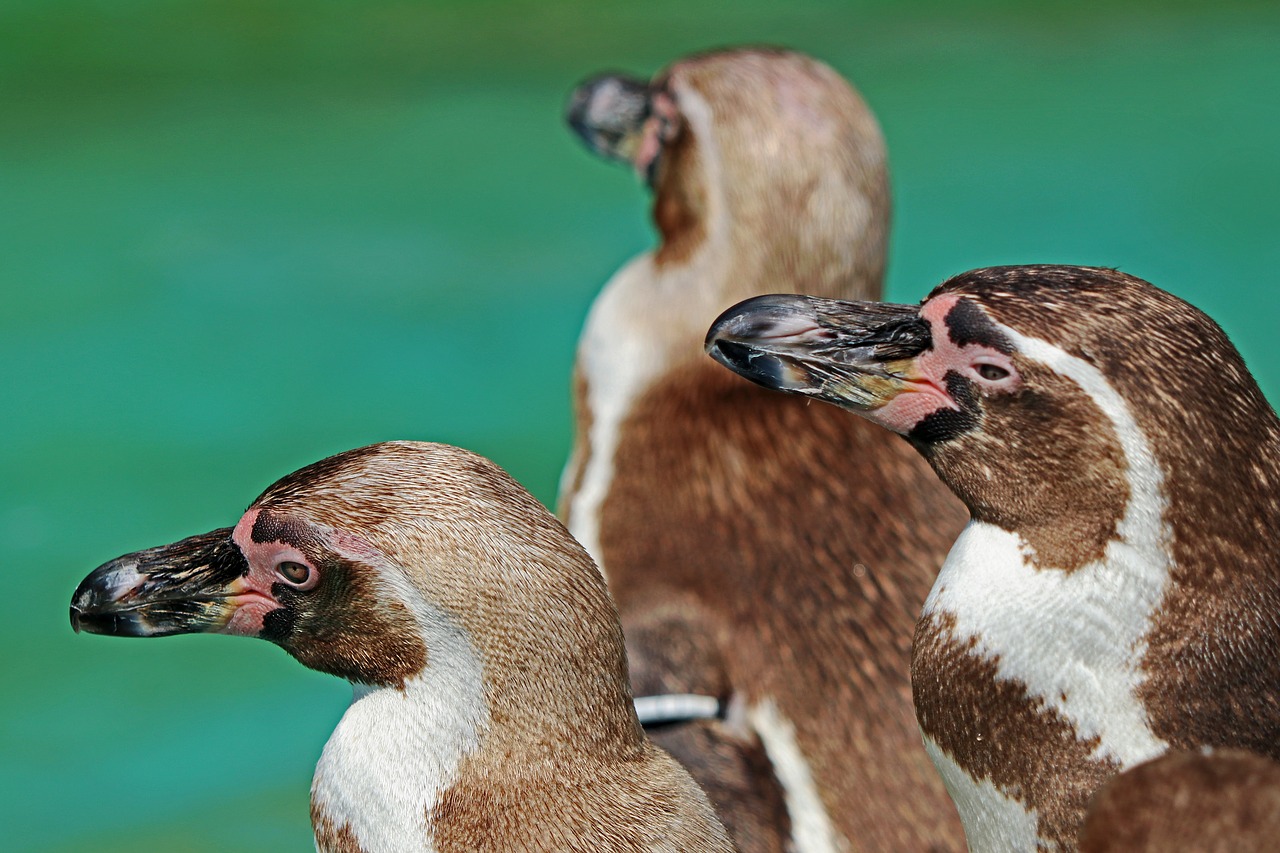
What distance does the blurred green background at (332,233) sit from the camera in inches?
166

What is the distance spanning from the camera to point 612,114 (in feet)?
11.4

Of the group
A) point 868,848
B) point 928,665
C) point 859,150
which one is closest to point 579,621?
point 928,665

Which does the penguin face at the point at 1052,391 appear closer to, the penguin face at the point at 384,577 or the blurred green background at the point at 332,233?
the penguin face at the point at 384,577

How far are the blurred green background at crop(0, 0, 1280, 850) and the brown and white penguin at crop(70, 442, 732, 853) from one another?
196 cm

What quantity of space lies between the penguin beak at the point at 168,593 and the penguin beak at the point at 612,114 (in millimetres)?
1693

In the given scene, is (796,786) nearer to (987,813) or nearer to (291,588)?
(987,813)

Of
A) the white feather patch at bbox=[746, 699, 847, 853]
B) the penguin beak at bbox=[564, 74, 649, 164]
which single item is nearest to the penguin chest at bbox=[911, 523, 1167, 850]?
the white feather patch at bbox=[746, 699, 847, 853]

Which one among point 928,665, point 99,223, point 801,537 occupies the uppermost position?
point 928,665

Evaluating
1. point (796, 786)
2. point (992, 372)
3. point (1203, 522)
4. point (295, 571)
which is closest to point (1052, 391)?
point (992, 372)

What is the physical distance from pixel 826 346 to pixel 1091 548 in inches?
14.0

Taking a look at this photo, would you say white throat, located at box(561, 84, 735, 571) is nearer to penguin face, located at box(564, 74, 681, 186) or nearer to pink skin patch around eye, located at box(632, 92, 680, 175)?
pink skin patch around eye, located at box(632, 92, 680, 175)

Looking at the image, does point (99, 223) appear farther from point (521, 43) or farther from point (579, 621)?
point (579, 621)

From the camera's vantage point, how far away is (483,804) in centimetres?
182

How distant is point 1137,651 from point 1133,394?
0.24 metres
